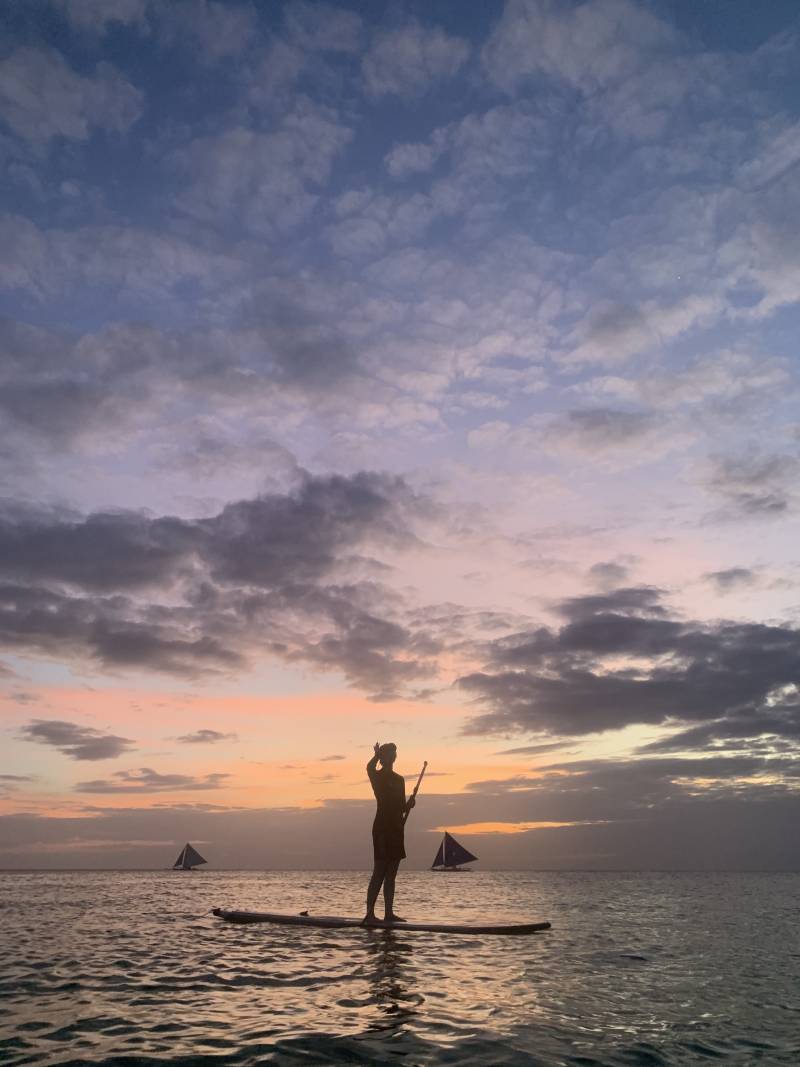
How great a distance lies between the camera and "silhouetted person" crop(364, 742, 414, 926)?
1817 centimetres

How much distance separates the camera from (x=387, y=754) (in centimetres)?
1839

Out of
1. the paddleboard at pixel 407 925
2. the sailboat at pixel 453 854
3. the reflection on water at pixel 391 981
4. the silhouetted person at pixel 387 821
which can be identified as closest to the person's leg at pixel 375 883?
the silhouetted person at pixel 387 821

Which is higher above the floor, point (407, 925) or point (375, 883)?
point (375, 883)

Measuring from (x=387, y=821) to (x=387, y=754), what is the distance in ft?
5.24

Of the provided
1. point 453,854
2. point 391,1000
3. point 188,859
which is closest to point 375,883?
point 391,1000

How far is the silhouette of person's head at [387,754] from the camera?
723 inches

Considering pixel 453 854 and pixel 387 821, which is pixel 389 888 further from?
pixel 453 854

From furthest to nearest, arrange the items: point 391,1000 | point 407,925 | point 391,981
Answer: point 407,925 → point 391,981 → point 391,1000

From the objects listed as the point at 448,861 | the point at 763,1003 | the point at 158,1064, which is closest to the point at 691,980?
the point at 763,1003

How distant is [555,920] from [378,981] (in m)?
16.8

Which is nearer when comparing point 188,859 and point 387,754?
point 387,754

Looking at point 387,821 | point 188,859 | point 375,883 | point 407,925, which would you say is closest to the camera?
point 407,925

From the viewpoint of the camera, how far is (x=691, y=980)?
12953 mm

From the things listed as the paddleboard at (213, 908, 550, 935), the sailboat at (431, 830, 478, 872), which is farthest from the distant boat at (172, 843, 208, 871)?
the paddleboard at (213, 908, 550, 935)
